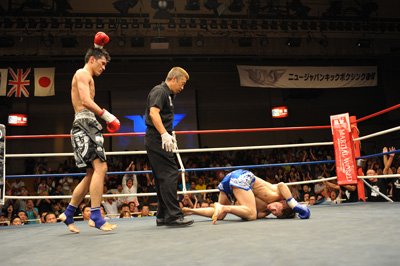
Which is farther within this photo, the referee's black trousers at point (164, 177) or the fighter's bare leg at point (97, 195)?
the referee's black trousers at point (164, 177)

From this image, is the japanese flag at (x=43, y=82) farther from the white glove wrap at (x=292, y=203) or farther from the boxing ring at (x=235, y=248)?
the white glove wrap at (x=292, y=203)

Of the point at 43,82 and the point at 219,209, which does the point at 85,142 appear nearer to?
the point at 219,209

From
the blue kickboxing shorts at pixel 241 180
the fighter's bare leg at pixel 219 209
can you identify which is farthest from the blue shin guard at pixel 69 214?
the blue kickboxing shorts at pixel 241 180

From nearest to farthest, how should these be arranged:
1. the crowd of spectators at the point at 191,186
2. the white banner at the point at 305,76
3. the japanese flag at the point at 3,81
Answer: the crowd of spectators at the point at 191,186, the japanese flag at the point at 3,81, the white banner at the point at 305,76

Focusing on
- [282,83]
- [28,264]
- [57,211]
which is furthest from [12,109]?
[28,264]

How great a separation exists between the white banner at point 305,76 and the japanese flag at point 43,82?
13.1 ft

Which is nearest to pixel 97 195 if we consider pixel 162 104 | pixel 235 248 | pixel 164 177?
pixel 164 177

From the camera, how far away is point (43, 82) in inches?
292

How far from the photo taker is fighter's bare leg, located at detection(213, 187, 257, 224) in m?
2.05

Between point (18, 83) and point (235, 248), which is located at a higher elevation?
point (18, 83)

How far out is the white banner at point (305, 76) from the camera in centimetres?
771

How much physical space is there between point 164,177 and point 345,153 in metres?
1.83

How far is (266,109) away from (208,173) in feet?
10.9

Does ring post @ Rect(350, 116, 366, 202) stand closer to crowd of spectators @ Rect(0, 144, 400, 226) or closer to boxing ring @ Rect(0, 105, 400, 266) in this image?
crowd of spectators @ Rect(0, 144, 400, 226)
